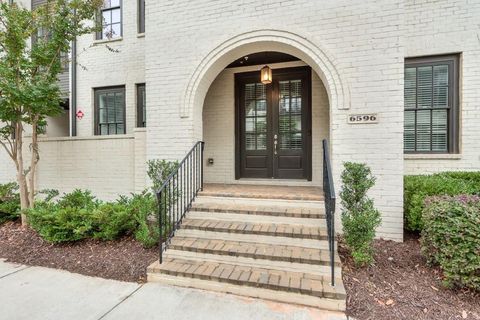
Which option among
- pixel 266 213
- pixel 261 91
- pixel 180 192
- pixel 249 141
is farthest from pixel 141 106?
pixel 266 213

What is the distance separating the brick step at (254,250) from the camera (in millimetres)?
3090

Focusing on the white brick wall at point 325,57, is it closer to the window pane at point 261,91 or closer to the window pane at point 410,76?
the window pane at point 261,91

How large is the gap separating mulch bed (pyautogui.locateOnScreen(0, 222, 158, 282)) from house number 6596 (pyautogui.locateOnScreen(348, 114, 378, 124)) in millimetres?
3474

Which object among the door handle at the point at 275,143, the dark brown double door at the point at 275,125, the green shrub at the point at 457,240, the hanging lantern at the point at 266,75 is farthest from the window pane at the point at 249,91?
the green shrub at the point at 457,240

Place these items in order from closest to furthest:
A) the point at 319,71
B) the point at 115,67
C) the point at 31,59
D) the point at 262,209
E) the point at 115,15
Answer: the point at 262,209
the point at 319,71
the point at 31,59
the point at 115,67
the point at 115,15

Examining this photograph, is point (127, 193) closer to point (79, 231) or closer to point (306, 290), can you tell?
point (79, 231)

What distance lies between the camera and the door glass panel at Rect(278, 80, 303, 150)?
568 cm

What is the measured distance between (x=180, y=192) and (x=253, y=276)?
5.67 feet

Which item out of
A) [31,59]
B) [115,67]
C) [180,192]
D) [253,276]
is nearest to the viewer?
[253,276]

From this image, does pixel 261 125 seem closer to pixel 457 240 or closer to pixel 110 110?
pixel 457 240

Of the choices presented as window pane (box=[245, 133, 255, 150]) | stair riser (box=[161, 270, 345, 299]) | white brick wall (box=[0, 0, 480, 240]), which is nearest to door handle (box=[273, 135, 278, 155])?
window pane (box=[245, 133, 255, 150])

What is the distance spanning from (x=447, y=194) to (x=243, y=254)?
3021mm

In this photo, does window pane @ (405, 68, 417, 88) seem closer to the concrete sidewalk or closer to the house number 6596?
the house number 6596

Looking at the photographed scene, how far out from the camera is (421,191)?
400cm
